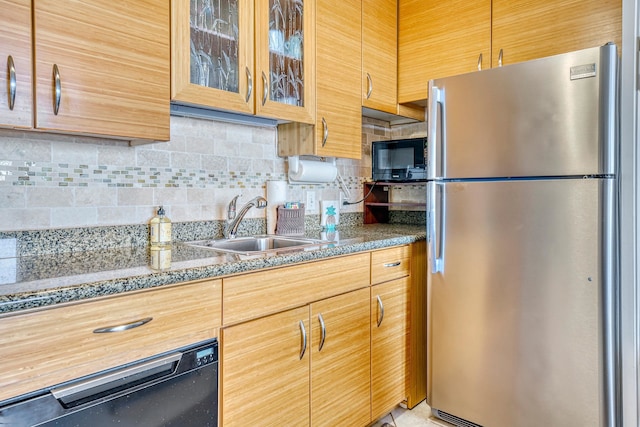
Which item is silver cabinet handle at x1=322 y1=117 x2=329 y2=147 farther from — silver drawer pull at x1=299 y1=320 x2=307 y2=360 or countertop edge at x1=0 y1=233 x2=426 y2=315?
silver drawer pull at x1=299 y1=320 x2=307 y2=360

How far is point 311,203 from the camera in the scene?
2350 mm

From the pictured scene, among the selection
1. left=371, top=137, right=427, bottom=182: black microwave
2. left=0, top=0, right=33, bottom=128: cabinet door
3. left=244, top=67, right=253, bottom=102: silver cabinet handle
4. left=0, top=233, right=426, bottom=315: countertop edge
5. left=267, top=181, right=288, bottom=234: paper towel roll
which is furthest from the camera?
left=371, top=137, right=427, bottom=182: black microwave

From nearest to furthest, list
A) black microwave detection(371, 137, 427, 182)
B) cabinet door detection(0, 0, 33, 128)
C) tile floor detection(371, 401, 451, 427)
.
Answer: cabinet door detection(0, 0, 33, 128) < tile floor detection(371, 401, 451, 427) < black microwave detection(371, 137, 427, 182)

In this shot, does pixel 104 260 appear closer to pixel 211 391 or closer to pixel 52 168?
pixel 52 168

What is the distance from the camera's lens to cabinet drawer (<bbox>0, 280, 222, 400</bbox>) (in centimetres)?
84

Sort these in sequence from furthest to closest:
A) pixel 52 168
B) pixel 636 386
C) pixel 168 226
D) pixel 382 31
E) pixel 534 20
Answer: pixel 382 31, pixel 534 20, pixel 168 226, pixel 636 386, pixel 52 168

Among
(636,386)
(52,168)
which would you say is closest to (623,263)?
(636,386)

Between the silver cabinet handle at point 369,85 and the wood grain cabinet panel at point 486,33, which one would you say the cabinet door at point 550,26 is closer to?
the wood grain cabinet panel at point 486,33

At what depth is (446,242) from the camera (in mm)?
1871

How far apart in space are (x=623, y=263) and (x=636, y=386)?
0.47 meters

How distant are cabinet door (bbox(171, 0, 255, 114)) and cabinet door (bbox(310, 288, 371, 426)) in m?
0.91

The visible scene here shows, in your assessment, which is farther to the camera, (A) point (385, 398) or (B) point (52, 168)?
(A) point (385, 398)

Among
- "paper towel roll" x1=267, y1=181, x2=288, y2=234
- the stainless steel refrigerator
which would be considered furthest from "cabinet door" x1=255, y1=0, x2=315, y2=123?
the stainless steel refrigerator

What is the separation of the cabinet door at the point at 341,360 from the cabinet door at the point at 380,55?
1.22 m
